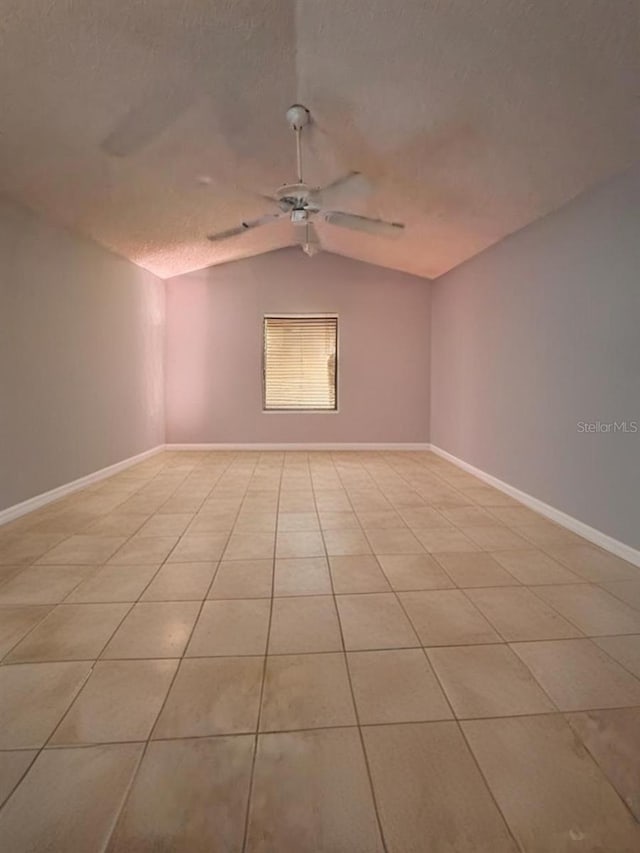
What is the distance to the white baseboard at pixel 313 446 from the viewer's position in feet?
20.8

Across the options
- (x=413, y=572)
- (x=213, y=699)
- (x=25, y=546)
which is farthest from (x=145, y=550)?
(x=413, y=572)

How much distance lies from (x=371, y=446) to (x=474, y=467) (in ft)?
5.93

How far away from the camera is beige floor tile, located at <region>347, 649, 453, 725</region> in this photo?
139 centimetres

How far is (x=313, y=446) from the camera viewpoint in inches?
252

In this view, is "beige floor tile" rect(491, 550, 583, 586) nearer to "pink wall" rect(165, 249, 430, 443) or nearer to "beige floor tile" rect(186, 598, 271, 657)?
"beige floor tile" rect(186, 598, 271, 657)

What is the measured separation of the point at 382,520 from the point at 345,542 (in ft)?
1.79

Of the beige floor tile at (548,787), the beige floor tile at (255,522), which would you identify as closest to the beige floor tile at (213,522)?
the beige floor tile at (255,522)

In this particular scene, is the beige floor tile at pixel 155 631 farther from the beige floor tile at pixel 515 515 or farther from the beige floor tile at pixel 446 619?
the beige floor tile at pixel 515 515

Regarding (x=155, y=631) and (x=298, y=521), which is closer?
(x=155, y=631)

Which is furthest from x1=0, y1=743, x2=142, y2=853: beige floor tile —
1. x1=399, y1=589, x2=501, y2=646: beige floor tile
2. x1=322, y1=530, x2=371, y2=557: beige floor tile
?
x1=322, y1=530, x2=371, y2=557: beige floor tile

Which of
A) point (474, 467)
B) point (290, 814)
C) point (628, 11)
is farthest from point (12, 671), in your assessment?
point (474, 467)

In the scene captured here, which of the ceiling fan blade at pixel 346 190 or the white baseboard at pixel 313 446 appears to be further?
the white baseboard at pixel 313 446

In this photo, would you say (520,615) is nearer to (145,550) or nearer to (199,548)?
(199,548)

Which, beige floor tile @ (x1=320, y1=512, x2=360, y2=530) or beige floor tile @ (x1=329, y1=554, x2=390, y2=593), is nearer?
beige floor tile @ (x1=329, y1=554, x2=390, y2=593)
